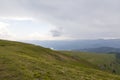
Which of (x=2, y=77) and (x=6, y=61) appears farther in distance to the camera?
(x=6, y=61)

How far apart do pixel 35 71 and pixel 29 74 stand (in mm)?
2411

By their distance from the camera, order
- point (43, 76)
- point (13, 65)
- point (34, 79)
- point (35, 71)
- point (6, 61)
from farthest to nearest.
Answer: point (6, 61) → point (13, 65) → point (35, 71) → point (43, 76) → point (34, 79)

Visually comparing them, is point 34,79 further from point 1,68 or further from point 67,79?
point 1,68

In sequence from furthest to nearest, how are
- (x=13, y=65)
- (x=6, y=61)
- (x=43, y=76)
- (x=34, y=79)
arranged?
(x=6, y=61), (x=13, y=65), (x=43, y=76), (x=34, y=79)

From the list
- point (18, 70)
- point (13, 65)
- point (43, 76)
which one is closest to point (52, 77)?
point (43, 76)

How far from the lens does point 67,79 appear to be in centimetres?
2988

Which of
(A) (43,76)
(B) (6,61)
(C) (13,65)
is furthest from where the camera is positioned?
(B) (6,61)

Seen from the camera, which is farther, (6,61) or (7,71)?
(6,61)

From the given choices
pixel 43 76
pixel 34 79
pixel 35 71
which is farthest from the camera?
pixel 35 71

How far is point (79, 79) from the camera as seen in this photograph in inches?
1228

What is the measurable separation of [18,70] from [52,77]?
532 centimetres

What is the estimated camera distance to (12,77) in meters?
28.7

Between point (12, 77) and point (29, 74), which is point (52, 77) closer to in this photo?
point (29, 74)

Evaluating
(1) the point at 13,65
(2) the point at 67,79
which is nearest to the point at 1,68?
(1) the point at 13,65
